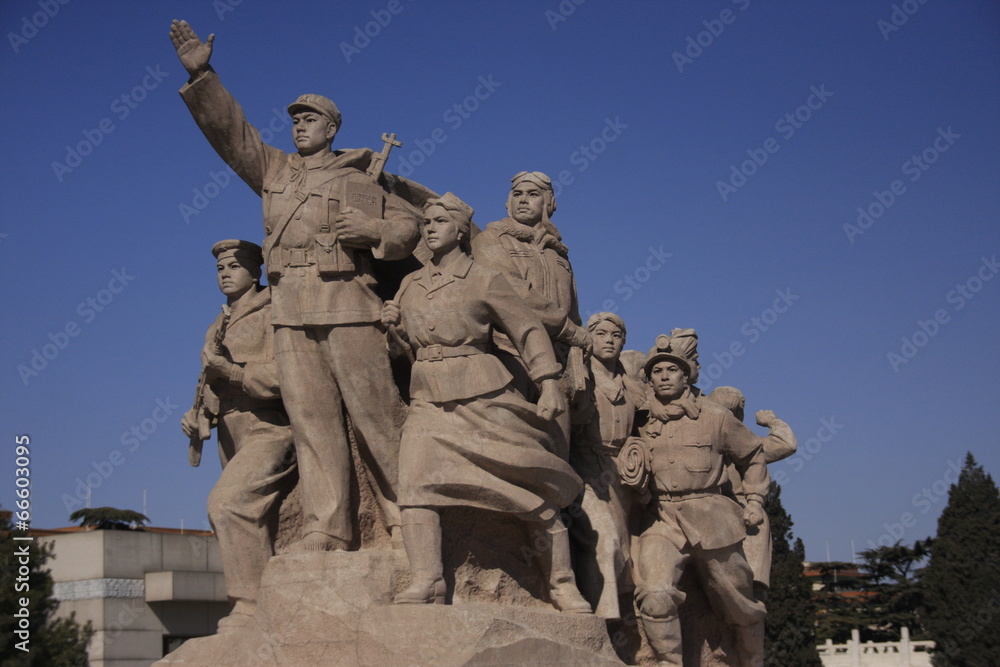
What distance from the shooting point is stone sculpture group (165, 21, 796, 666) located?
7629mm

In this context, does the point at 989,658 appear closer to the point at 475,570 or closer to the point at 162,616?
the point at 162,616

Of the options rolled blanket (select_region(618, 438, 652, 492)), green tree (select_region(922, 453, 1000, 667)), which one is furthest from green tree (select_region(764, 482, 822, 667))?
rolled blanket (select_region(618, 438, 652, 492))

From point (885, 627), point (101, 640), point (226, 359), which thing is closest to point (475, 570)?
point (226, 359)

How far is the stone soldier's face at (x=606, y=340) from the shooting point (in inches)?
367

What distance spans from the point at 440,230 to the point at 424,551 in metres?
2.09

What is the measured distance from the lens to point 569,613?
7.68 meters

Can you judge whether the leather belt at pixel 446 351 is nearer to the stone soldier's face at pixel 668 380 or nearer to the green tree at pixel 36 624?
the stone soldier's face at pixel 668 380

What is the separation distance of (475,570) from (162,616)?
15994 mm

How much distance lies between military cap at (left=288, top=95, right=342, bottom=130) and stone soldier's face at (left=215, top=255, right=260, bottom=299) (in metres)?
1.18

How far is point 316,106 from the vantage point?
8.60m

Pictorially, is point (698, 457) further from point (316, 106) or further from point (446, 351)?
point (316, 106)

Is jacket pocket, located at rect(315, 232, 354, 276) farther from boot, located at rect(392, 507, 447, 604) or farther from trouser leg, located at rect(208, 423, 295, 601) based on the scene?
boot, located at rect(392, 507, 447, 604)

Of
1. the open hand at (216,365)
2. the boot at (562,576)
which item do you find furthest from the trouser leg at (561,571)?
the open hand at (216,365)

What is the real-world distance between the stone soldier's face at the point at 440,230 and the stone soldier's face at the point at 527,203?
3.12 feet
